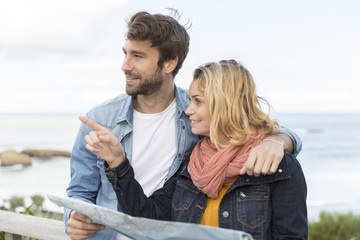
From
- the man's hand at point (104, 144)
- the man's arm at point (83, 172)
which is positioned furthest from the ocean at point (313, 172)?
the man's hand at point (104, 144)

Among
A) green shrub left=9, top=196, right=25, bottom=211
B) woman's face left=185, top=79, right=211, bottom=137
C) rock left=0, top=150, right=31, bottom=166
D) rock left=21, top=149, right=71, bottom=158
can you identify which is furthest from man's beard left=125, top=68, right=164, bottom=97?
rock left=21, top=149, right=71, bottom=158

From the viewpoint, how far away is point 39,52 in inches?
2146

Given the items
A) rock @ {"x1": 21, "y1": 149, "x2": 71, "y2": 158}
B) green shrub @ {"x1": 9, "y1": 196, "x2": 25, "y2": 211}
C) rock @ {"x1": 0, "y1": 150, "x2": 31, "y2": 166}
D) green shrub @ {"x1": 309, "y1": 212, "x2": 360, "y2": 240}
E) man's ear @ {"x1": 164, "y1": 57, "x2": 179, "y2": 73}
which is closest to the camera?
man's ear @ {"x1": 164, "y1": 57, "x2": 179, "y2": 73}

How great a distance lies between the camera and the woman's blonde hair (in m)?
1.71

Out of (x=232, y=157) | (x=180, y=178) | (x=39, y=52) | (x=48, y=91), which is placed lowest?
(x=48, y=91)

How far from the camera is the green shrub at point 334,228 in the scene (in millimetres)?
6836

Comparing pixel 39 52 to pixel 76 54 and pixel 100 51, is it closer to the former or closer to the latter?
pixel 76 54

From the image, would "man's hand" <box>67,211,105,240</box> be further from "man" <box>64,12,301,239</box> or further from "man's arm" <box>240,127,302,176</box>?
"man's arm" <box>240,127,302,176</box>

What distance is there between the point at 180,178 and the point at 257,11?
37552 millimetres

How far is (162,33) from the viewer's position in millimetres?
2287

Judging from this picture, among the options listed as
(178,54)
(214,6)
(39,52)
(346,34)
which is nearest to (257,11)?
(214,6)

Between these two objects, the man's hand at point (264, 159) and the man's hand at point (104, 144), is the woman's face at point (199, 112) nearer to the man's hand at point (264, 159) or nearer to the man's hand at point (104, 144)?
the man's hand at point (264, 159)

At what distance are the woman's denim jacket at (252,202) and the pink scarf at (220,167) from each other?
0.05 meters

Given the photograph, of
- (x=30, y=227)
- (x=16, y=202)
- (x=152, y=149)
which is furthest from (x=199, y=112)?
(x=16, y=202)
